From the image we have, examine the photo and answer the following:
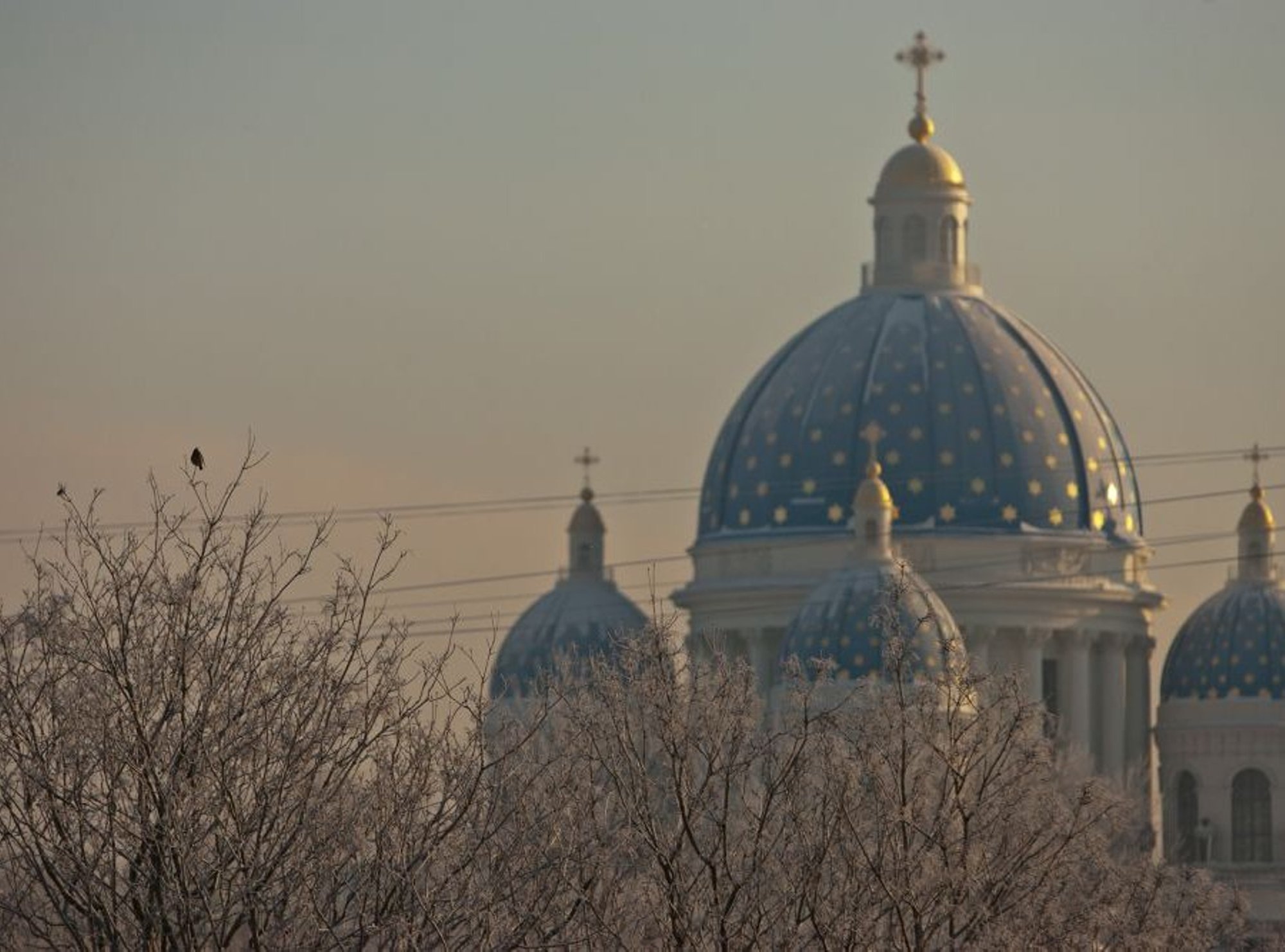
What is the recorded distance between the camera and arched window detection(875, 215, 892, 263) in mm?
122562

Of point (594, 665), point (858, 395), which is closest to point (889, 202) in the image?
point (858, 395)

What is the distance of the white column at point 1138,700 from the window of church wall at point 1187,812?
994mm

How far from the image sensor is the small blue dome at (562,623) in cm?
12038

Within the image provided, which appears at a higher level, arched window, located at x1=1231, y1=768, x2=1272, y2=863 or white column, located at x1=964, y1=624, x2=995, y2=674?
white column, located at x1=964, y1=624, x2=995, y2=674

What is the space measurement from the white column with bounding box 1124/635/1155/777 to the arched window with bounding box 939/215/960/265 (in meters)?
10.6

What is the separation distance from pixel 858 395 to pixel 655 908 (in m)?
79.4

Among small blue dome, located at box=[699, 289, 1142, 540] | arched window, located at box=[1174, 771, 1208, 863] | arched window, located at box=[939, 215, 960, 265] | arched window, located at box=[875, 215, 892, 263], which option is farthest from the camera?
arched window, located at box=[939, 215, 960, 265]

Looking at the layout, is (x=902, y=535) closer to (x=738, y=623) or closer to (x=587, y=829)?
(x=738, y=623)

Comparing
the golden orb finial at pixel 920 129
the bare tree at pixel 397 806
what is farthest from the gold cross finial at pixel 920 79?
the bare tree at pixel 397 806

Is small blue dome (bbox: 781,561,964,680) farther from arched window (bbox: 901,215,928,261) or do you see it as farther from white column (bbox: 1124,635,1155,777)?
arched window (bbox: 901,215,928,261)

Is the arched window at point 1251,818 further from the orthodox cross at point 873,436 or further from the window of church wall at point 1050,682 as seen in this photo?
the orthodox cross at point 873,436

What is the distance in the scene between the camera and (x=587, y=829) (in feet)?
134

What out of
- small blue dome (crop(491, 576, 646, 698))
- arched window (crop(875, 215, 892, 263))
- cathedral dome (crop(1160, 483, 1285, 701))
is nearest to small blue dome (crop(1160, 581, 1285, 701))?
cathedral dome (crop(1160, 483, 1285, 701))

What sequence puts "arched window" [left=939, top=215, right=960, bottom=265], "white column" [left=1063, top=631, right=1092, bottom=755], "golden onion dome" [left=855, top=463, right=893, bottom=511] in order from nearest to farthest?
"golden onion dome" [left=855, top=463, right=893, bottom=511], "white column" [left=1063, top=631, right=1092, bottom=755], "arched window" [left=939, top=215, right=960, bottom=265]
